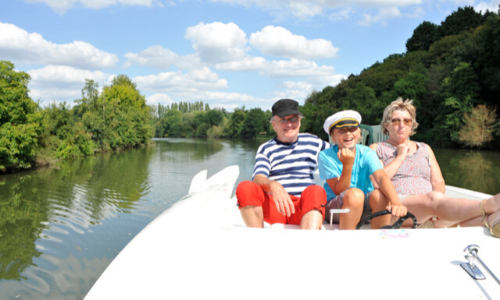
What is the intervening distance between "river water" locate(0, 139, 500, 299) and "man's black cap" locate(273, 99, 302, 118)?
8.35 ft

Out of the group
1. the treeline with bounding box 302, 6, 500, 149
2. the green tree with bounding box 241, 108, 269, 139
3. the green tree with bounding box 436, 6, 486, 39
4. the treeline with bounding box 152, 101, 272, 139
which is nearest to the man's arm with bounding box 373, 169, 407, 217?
the treeline with bounding box 302, 6, 500, 149

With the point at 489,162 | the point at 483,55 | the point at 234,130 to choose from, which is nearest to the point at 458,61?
the point at 483,55

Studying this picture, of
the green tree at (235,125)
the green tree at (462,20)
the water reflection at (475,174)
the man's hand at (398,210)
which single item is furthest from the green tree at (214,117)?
the man's hand at (398,210)

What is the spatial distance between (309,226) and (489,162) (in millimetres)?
18201

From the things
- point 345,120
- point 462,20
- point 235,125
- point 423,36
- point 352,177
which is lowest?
Answer: point 352,177

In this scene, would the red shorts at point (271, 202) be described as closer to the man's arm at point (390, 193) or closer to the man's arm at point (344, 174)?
the man's arm at point (344, 174)

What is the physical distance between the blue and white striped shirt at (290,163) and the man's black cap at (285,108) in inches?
8.8

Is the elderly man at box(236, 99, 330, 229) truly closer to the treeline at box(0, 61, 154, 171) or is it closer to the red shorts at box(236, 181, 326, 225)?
the red shorts at box(236, 181, 326, 225)

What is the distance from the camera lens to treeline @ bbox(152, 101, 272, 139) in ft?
231

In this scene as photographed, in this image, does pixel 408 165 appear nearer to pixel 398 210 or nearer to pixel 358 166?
pixel 358 166

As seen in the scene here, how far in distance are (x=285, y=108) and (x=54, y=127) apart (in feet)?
60.4

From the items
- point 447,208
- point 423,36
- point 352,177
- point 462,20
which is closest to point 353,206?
point 352,177

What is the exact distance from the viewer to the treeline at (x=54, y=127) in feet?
37.0

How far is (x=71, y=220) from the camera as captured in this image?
5930 millimetres
